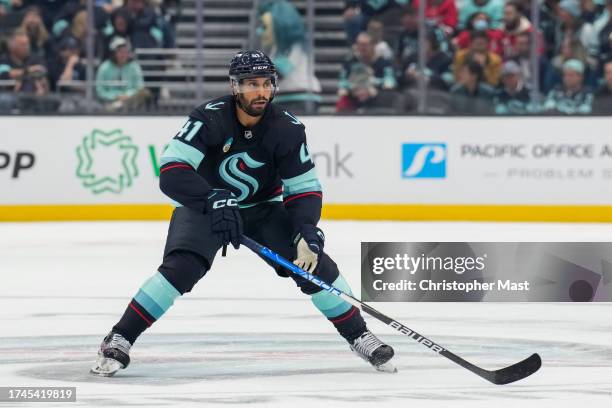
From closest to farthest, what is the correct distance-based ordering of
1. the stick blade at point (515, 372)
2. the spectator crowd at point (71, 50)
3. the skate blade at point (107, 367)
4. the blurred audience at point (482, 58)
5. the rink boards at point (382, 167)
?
1. the stick blade at point (515, 372)
2. the skate blade at point (107, 367)
3. the rink boards at point (382, 167)
4. the spectator crowd at point (71, 50)
5. the blurred audience at point (482, 58)

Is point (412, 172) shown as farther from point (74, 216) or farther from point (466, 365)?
point (466, 365)

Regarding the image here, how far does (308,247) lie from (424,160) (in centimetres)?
756

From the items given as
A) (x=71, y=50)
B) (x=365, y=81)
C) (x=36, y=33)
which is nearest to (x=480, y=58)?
(x=365, y=81)

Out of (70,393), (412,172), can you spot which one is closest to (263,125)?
(70,393)

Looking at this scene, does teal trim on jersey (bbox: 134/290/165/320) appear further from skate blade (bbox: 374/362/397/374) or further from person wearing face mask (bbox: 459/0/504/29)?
person wearing face mask (bbox: 459/0/504/29)

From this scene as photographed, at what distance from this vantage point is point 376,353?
213 inches

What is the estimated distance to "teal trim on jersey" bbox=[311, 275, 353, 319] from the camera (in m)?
5.51

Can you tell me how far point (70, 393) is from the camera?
15.9 ft

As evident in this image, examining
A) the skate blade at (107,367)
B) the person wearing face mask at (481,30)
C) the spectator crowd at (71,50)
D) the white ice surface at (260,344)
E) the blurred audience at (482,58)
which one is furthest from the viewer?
the person wearing face mask at (481,30)

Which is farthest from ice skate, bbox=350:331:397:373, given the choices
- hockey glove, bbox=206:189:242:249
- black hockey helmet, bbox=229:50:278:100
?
black hockey helmet, bbox=229:50:278:100

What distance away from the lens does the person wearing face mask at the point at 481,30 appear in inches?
527

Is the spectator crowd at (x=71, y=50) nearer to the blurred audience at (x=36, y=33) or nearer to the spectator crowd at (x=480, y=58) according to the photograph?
the blurred audience at (x=36, y=33)

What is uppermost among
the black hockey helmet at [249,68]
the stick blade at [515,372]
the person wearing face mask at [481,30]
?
the black hockey helmet at [249,68]

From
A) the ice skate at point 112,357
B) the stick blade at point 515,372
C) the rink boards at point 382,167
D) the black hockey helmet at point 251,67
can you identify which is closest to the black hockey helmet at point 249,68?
the black hockey helmet at point 251,67
